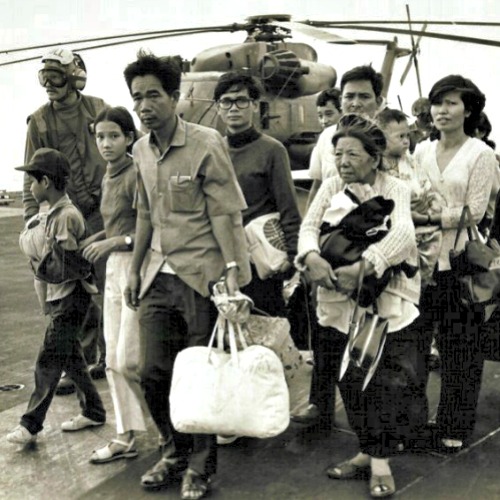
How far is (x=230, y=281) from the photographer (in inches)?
148

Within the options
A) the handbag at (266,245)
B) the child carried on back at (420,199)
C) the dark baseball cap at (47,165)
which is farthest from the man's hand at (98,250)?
the child carried on back at (420,199)

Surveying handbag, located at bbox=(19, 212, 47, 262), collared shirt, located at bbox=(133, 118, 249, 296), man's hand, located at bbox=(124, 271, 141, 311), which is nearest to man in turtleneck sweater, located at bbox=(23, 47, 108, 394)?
handbag, located at bbox=(19, 212, 47, 262)

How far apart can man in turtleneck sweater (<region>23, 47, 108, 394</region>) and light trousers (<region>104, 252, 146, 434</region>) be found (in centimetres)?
141

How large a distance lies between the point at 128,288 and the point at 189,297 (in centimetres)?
43

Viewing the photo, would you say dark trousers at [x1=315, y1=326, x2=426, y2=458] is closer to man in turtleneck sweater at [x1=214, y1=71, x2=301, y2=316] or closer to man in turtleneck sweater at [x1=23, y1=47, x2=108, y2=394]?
man in turtleneck sweater at [x1=214, y1=71, x2=301, y2=316]

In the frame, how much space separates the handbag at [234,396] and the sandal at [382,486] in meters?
0.55

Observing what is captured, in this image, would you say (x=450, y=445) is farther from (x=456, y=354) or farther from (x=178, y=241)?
(x=178, y=241)

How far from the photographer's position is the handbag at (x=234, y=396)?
3.49 meters

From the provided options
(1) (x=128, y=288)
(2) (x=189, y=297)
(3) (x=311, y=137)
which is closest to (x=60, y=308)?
(1) (x=128, y=288)

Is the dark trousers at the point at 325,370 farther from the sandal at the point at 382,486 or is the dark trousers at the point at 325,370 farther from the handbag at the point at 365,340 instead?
the sandal at the point at 382,486

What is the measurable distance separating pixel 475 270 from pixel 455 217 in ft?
0.95

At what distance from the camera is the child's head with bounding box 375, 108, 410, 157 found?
4125 mm

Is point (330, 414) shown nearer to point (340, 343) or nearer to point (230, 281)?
point (340, 343)

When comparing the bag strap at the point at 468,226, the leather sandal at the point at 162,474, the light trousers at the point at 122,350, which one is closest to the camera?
the leather sandal at the point at 162,474
